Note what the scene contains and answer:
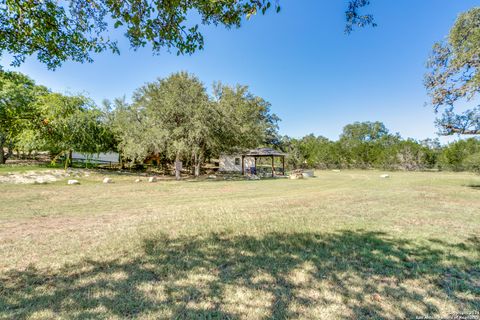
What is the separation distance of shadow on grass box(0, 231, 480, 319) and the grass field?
15 millimetres

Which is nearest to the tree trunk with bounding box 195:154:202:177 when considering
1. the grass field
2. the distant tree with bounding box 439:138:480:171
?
the grass field

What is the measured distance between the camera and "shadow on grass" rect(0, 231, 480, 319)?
7.53ft

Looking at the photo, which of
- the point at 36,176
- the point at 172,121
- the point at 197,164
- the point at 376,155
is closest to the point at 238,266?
the point at 172,121

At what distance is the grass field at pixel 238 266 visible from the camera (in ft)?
7.68

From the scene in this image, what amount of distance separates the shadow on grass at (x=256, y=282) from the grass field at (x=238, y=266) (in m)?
0.01

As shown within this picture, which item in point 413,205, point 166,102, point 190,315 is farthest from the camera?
point 166,102

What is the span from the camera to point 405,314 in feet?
7.35

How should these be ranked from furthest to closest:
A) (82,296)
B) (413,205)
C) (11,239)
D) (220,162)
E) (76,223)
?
(220,162) < (413,205) < (76,223) < (11,239) < (82,296)

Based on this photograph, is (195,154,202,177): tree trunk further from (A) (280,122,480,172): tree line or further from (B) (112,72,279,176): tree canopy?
(A) (280,122,480,172): tree line

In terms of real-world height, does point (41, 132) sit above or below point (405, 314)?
above

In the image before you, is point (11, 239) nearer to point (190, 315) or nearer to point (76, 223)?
point (76, 223)

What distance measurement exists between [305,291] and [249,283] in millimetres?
656

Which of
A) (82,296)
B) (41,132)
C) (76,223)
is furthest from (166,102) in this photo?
(82,296)

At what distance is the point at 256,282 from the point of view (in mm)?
2840
